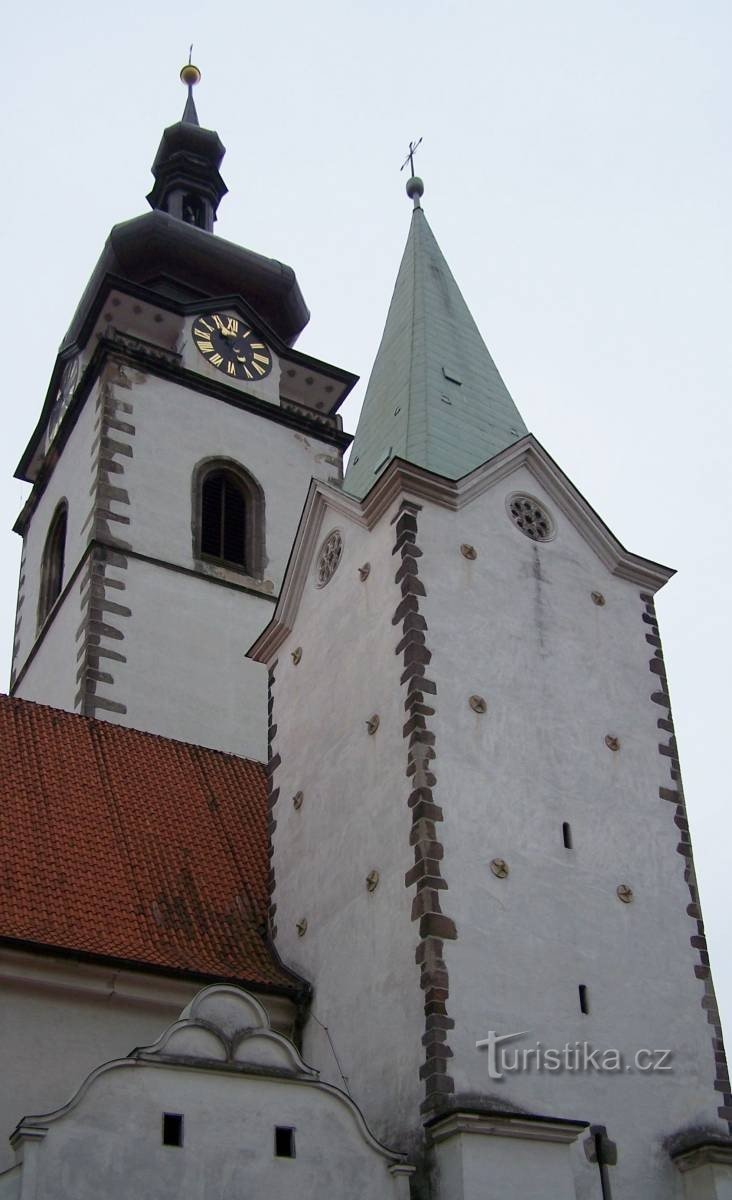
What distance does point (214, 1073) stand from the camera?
12938 mm

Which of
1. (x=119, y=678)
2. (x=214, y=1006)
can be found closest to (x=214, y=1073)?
(x=214, y=1006)

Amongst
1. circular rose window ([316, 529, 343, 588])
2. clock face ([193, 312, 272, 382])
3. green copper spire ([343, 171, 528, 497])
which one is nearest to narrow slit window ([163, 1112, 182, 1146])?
circular rose window ([316, 529, 343, 588])

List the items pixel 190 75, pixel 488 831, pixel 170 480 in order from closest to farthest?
pixel 488 831 → pixel 170 480 → pixel 190 75

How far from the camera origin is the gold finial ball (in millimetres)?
40756

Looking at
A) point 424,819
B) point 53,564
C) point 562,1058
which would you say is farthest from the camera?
point 53,564

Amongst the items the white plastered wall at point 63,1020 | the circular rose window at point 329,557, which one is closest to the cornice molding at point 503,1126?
the white plastered wall at point 63,1020

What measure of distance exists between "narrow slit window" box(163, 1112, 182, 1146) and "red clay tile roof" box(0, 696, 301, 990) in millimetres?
2679

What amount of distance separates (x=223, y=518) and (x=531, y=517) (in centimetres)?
922

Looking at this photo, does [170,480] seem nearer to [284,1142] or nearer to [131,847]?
[131,847]

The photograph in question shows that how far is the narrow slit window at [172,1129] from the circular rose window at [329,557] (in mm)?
7225

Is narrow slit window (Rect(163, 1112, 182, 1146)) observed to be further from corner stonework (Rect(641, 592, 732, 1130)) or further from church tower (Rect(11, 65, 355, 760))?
church tower (Rect(11, 65, 355, 760))

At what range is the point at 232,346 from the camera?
1127 inches

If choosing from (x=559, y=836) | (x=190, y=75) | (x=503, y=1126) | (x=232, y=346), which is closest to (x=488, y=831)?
(x=559, y=836)

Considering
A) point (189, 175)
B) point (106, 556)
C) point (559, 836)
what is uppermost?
point (189, 175)
